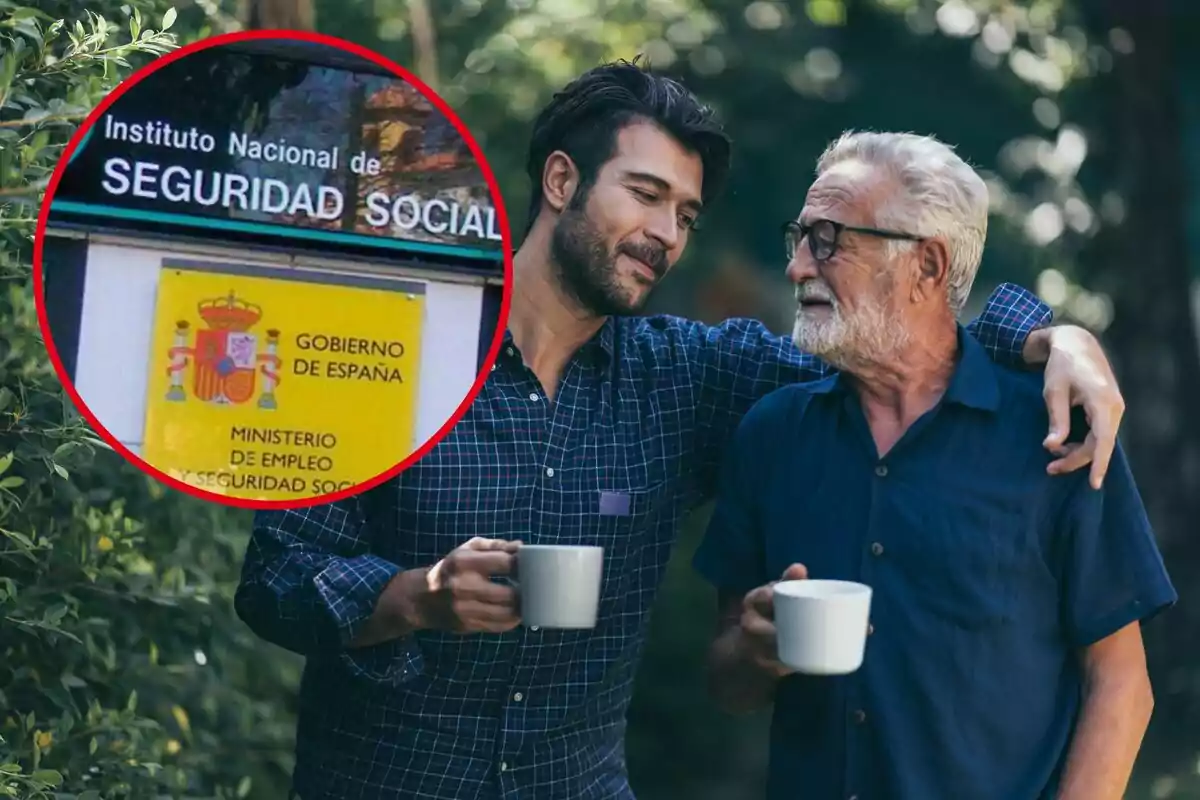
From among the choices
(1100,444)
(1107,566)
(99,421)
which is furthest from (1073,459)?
(99,421)

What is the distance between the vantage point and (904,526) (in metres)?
2.59

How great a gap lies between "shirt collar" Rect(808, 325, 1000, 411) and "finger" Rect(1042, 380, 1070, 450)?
3.4 inches

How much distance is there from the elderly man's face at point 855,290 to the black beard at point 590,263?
0.92 ft

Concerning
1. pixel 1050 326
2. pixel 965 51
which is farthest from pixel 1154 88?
pixel 1050 326

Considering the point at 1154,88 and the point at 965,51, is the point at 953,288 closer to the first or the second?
the point at 1154,88

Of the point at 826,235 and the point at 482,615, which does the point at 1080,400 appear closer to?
the point at 826,235

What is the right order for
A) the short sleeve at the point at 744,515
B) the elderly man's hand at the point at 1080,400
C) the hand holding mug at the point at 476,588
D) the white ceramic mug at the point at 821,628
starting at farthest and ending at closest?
the short sleeve at the point at 744,515 < the elderly man's hand at the point at 1080,400 < the hand holding mug at the point at 476,588 < the white ceramic mug at the point at 821,628

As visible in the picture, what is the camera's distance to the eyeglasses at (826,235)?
262 cm

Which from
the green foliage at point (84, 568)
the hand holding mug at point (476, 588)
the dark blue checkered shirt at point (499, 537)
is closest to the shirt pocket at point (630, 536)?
the dark blue checkered shirt at point (499, 537)

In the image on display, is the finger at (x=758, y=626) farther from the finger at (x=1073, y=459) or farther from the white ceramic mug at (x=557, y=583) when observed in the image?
the finger at (x=1073, y=459)

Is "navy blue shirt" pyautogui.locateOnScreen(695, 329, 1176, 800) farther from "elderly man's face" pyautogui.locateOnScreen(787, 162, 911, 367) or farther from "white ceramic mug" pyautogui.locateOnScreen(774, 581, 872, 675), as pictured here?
"white ceramic mug" pyautogui.locateOnScreen(774, 581, 872, 675)

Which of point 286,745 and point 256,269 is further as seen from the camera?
point 286,745

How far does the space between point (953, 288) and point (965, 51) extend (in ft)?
14.5

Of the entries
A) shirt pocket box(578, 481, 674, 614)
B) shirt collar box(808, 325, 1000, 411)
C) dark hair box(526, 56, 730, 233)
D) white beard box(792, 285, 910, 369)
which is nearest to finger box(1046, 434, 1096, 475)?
shirt collar box(808, 325, 1000, 411)
